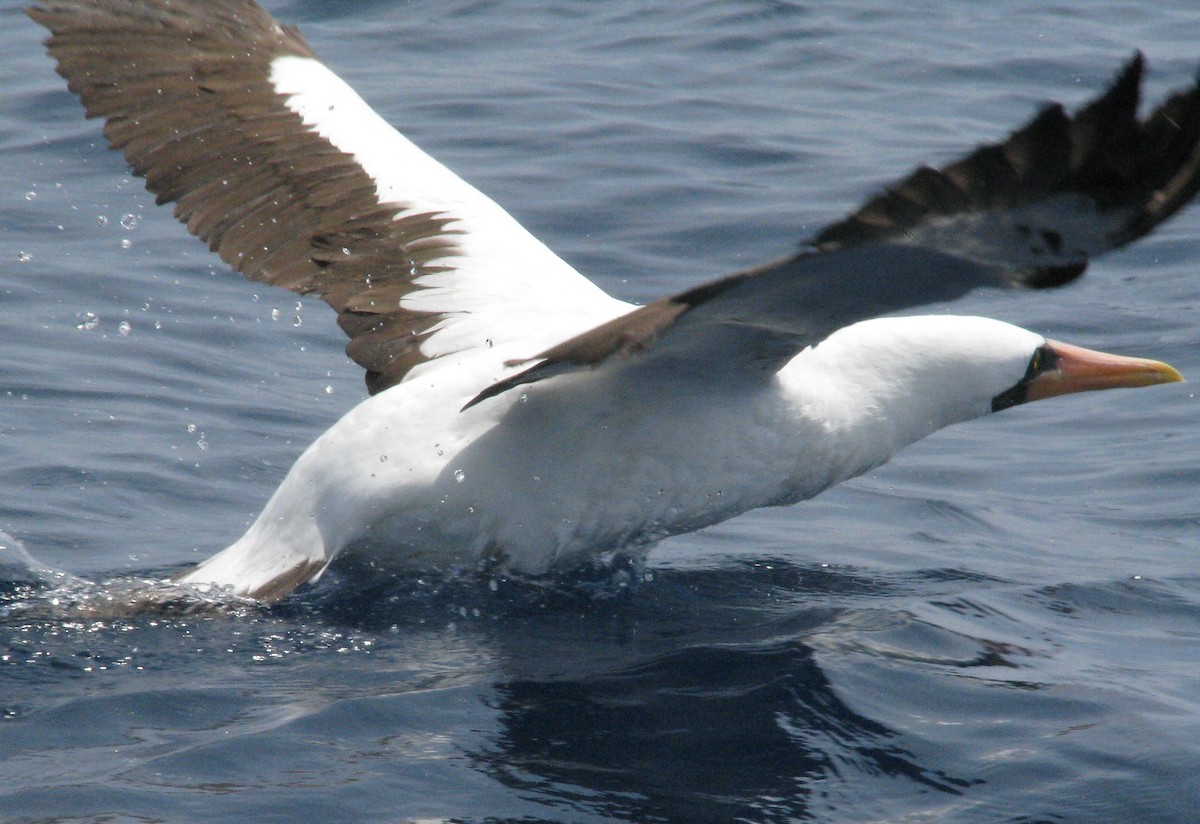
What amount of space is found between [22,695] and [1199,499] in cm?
494

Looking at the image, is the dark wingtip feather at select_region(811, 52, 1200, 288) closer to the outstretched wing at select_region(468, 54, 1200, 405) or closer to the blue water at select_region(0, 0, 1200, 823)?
the outstretched wing at select_region(468, 54, 1200, 405)

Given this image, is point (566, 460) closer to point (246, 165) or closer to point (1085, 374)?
point (1085, 374)

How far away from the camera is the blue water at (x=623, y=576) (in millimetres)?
4438

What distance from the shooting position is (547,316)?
6000 millimetres

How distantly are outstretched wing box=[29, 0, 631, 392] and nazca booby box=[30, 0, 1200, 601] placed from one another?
12 mm

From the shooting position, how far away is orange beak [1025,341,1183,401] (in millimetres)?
5902

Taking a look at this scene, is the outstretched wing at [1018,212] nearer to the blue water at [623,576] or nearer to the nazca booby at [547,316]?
the nazca booby at [547,316]

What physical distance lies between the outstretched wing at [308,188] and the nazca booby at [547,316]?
0.01m

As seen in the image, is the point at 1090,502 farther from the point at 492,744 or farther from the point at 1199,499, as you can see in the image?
the point at 492,744

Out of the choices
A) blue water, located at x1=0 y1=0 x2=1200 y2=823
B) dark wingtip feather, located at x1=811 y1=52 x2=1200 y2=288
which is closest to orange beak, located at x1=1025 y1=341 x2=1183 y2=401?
blue water, located at x1=0 y1=0 x2=1200 y2=823

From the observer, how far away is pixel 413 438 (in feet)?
17.9

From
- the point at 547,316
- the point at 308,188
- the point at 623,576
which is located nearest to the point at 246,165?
the point at 308,188

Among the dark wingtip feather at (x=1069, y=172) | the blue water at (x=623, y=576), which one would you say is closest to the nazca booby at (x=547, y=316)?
the dark wingtip feather at (x=1069, y=172)

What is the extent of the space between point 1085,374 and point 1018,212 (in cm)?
219
